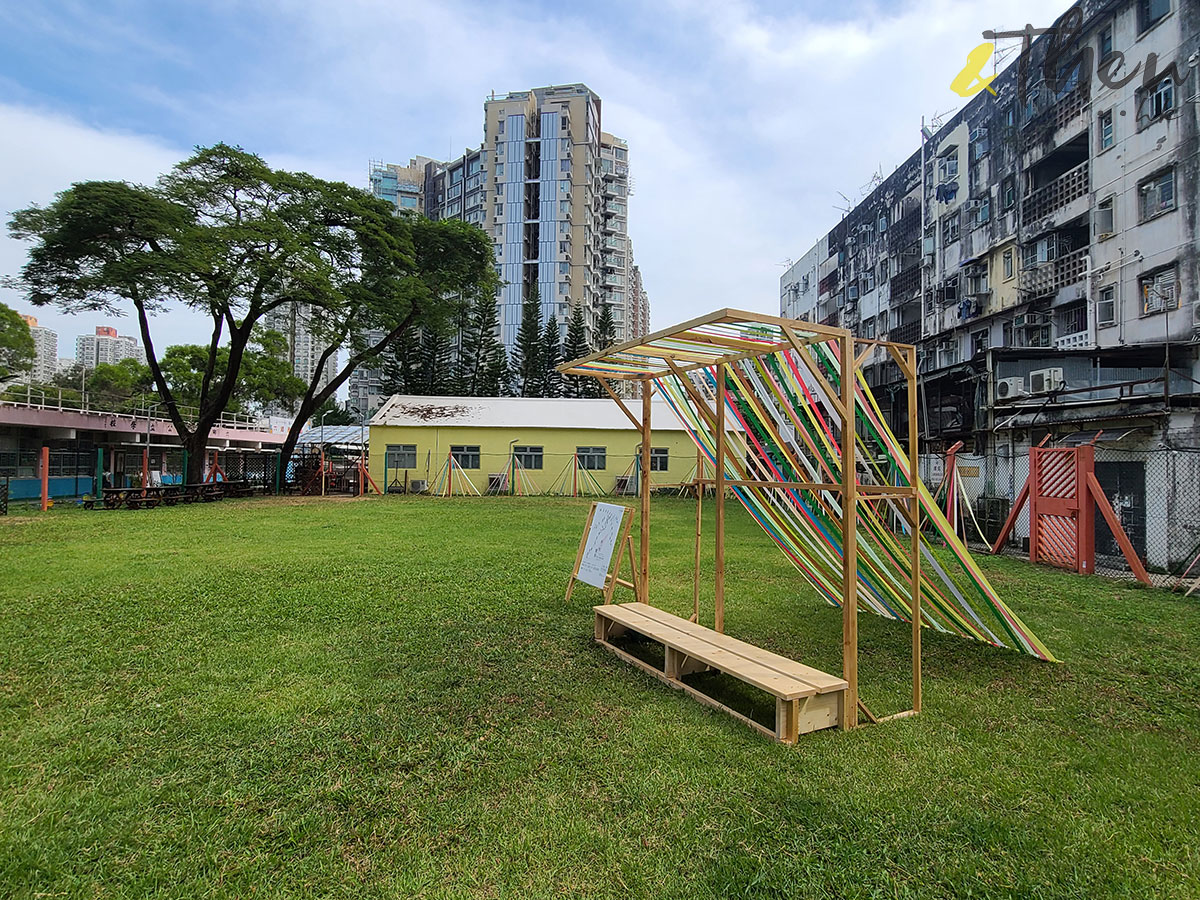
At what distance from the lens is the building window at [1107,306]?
14.6m

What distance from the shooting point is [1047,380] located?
14188 mm

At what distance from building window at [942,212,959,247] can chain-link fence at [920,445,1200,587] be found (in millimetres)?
12076

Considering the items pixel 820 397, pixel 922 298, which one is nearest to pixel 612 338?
pixel 922 298

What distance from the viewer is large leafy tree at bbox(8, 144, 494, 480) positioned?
17.3 metres

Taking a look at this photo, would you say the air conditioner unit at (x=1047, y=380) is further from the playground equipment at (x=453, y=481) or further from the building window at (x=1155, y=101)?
the playground equipment at (x=453, y=481)

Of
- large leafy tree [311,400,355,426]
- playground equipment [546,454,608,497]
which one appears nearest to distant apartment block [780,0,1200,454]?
playground equipment [546,454,608,497]

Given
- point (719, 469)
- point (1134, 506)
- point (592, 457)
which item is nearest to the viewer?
point (719, 469)

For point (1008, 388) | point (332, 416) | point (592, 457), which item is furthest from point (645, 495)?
point (332, 416)

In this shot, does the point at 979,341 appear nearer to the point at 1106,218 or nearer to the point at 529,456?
the point at 1106,218

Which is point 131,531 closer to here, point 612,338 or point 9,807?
point 9,807

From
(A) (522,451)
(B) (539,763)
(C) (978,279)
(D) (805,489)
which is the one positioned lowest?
(B) (539,763)

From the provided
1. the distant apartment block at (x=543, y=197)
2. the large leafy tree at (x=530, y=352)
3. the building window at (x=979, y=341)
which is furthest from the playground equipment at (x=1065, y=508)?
the distant apartment block at (x=543, y=197)

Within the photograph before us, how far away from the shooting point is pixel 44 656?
15.4ft

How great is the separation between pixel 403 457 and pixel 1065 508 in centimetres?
2064
